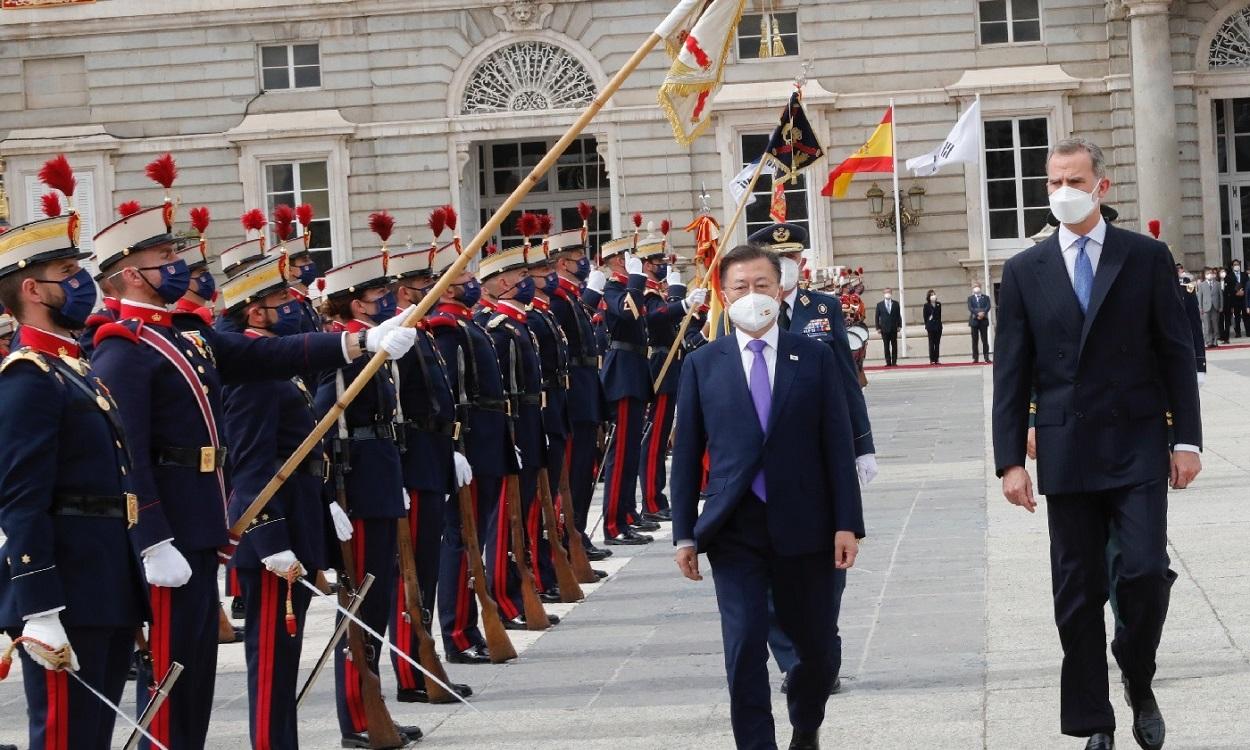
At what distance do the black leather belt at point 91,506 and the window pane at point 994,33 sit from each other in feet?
112

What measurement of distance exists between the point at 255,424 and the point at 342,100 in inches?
1289

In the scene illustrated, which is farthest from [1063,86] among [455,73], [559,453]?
[559,453]

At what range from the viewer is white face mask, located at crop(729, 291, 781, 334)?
6.64m

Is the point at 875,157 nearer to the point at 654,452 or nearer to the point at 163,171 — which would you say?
the point at 654,452

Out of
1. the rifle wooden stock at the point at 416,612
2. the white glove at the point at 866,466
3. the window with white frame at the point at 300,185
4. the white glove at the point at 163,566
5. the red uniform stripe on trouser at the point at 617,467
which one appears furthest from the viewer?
the window with white frame at the point at 300,185

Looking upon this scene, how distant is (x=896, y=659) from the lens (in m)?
8.87

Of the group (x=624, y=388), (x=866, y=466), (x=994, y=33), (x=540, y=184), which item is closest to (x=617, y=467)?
(x=624, y=388)

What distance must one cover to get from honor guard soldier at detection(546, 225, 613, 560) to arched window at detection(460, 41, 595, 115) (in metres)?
24.7

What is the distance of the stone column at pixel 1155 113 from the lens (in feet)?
122

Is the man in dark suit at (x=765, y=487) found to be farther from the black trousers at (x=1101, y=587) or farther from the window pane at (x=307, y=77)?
the window pane at (x=307, y=77)

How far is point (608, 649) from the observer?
976 cm

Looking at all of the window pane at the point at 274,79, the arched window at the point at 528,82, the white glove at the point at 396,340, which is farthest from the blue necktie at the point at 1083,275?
the window pane at the point at 274,79

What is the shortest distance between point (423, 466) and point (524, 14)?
30235mm

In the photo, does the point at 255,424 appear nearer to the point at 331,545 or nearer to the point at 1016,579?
the point at 331,545
